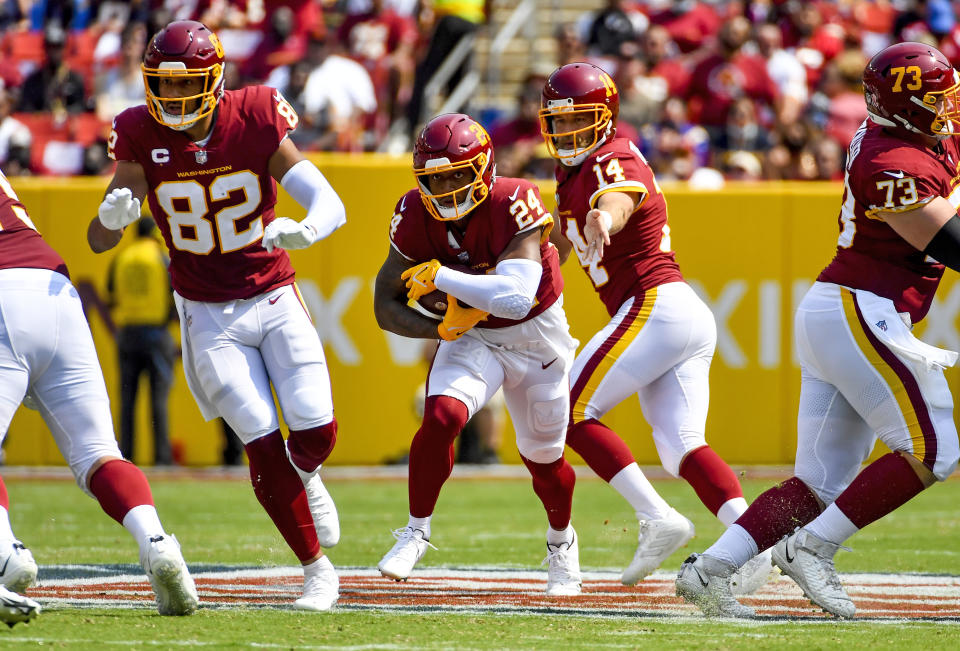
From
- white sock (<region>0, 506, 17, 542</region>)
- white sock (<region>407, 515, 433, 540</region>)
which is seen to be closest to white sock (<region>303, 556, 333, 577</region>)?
white sock (<region>407, 515, 433, 540</region>)

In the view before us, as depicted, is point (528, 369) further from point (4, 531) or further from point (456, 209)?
point (4, 531)

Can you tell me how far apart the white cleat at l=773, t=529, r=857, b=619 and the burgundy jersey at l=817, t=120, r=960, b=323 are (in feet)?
2.62

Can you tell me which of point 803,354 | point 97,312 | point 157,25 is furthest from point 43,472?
point 803,354

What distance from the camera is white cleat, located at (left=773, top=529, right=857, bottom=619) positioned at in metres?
4.38

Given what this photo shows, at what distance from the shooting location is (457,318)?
4801 millimetres

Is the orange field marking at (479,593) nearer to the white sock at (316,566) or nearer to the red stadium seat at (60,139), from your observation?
the white sock at (316,566)

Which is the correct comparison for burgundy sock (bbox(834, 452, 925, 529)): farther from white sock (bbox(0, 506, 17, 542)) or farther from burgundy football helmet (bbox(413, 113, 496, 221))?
white sock (bbox(0, 506, 17, 542))

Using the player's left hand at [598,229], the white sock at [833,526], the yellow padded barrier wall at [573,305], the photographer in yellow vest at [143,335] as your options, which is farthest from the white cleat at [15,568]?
the yellow padded barrier wall at [573,305]

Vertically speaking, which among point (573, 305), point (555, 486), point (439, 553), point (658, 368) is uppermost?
point (658, 368)

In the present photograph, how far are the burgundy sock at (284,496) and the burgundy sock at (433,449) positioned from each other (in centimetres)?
40

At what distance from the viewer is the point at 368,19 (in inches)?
512

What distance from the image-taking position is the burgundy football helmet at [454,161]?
4.73 m

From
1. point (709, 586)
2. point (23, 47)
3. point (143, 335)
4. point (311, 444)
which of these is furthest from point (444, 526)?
point (23, 47)

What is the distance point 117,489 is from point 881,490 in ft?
7.68
